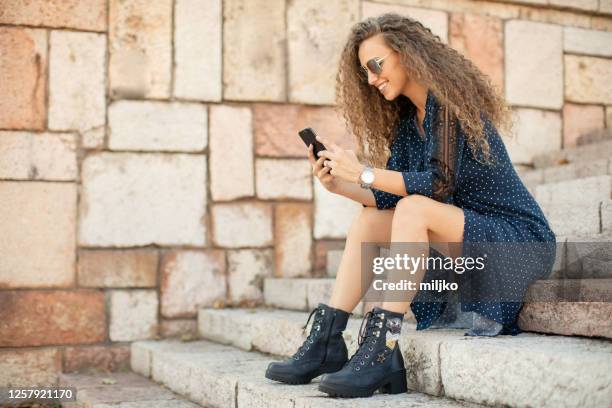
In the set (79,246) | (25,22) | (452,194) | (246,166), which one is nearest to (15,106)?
(25,22)

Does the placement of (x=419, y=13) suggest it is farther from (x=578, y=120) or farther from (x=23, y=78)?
(x=23, y=78)

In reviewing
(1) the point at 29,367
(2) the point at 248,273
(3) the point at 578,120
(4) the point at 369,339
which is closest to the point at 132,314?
(1) the point at 29,367

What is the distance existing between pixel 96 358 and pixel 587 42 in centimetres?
403

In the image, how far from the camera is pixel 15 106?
452 cm

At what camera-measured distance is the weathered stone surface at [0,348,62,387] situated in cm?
445

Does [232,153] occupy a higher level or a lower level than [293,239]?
higher

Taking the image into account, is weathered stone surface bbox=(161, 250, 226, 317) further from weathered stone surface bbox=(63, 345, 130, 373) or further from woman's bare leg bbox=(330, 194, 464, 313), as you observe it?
woman's bare leg bbox=(330, 194, 464, 313)

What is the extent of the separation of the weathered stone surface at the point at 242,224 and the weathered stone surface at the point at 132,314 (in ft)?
1.79

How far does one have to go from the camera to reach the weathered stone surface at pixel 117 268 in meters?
4.59

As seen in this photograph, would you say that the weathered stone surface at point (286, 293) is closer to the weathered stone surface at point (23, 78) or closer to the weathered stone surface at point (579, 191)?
the weathered stone surface at point (579, 191)

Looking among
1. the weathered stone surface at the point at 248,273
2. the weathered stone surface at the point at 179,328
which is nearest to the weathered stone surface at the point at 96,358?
the weathered stone surface at the point at 179,328

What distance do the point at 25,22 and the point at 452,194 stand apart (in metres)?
2.89

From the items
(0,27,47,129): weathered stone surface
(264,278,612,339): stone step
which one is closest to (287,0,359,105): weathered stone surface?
(0,27,47,129): weathered stone surface

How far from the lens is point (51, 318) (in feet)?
14.8
